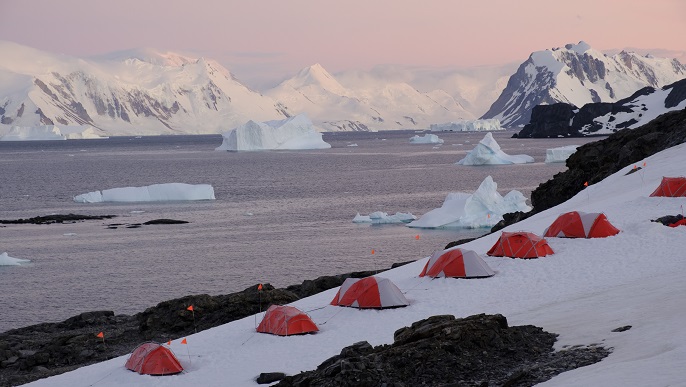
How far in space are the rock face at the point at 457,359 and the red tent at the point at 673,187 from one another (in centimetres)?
1870

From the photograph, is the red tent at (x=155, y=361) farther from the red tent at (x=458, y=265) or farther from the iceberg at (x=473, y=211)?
the iceberg at (x=473, y=211)

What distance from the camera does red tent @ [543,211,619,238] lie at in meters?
31.3

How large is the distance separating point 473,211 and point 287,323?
116 ft

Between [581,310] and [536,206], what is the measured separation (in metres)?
28.8

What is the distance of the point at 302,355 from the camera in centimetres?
2184

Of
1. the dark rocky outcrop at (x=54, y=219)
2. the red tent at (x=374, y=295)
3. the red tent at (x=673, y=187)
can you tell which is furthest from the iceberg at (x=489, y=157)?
the red tent at (x=374, y=295)

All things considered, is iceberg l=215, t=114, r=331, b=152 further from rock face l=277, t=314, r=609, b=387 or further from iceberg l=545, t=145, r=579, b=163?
rock face l=277, t=314, r=609, b=387

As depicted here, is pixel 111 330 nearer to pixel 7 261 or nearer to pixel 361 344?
pixel 361 344

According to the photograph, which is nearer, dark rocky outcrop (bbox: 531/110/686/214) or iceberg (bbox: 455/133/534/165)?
dark rocky outcrop (bbox: 531/110/686/214)

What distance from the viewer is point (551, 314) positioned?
2205 centimetres

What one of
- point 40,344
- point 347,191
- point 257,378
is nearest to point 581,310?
point 257,378

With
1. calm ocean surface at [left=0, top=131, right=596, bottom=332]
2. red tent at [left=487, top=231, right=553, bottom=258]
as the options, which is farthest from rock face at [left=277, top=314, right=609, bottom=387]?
calm ocean surface at [left=0, top=131, right=596, bottom=332]

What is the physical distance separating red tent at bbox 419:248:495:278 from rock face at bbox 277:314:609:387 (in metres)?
8.53

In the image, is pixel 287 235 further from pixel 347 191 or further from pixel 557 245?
pixel 347 191
